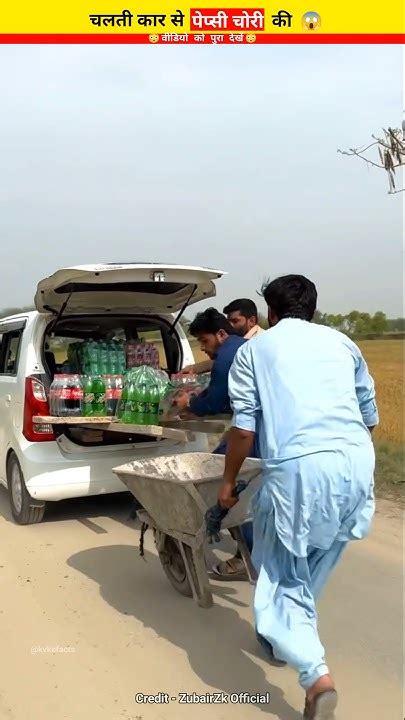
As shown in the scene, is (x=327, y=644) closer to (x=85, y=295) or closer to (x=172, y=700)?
(x=172, y=700)

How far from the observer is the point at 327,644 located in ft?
11.8

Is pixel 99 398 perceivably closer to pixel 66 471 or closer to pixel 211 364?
pixel 66 471

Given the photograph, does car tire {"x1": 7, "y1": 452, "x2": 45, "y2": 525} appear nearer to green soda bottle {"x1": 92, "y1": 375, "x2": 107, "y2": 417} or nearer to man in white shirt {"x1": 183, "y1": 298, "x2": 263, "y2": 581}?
green soda bottle {"x1": 92, "y1": 375, "x2": 107, "y2": 417}

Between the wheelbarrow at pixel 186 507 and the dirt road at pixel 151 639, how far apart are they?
0.70ft

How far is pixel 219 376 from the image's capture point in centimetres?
438

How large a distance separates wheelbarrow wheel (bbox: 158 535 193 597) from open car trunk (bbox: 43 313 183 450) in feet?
5.25

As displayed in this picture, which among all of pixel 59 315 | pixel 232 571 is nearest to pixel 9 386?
pixel 59 315

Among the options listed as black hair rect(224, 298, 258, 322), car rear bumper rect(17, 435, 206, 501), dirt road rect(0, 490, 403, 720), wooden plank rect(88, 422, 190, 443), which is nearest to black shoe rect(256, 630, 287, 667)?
dirt road rect(0, 490, 403, 720)

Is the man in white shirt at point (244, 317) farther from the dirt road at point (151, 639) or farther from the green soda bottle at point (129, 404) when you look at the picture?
the dirt road at point (151, 639)

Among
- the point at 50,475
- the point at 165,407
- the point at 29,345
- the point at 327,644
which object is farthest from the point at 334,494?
the point at 29,345

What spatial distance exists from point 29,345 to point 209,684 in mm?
3368

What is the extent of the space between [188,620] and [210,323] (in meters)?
1.94

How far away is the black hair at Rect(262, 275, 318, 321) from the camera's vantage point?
10.1ft

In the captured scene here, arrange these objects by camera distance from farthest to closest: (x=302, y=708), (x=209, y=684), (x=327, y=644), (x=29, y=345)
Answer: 1. (x=29, y=345)
2. (x=327, y=644)
3. (x=209, y=684)
4. (x=302, y=708)
